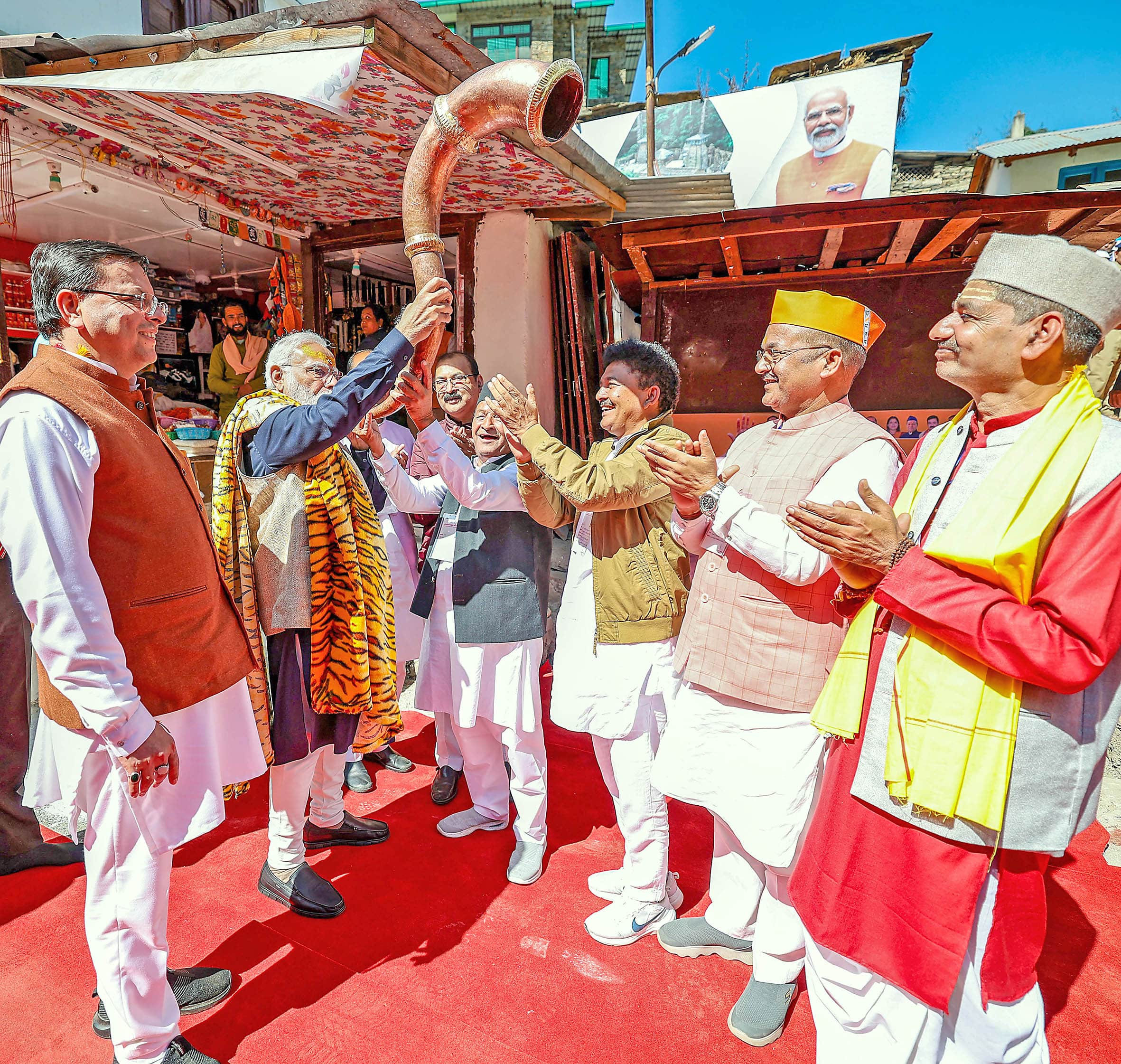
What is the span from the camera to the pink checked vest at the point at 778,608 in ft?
6.44

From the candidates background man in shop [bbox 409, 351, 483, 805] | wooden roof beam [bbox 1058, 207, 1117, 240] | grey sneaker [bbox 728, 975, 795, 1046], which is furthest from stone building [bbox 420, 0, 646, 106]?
grey sneaker [bbox 728, 975, 795, 1046]

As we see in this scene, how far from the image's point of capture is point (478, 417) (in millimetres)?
3035

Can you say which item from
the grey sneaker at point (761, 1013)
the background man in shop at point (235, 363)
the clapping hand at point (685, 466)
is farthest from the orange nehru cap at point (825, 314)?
the background man in shop at point (235, 363)

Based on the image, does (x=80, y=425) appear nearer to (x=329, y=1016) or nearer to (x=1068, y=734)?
(x=329, y=1016)

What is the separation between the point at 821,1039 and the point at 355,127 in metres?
4.48

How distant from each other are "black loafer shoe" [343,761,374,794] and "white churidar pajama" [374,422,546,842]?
63cm

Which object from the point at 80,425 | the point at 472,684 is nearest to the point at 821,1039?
the point at 472,684

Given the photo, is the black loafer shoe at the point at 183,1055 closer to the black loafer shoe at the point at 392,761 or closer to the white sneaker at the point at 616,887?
the white sneaker at the point at 616,887

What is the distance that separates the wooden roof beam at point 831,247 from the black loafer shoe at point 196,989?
16.2 feet

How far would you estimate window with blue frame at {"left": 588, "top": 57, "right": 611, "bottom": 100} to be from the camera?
21.1 metres

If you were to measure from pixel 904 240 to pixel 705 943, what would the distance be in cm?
458

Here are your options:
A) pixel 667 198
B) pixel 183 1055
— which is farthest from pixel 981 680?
pixel 667 198

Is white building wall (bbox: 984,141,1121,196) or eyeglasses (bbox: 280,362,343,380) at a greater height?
white building wall (bbox: 984,141,1121,196)

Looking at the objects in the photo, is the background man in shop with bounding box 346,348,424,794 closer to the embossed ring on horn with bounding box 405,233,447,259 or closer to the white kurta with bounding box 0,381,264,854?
the embossed ring on horn with bounding box 405,233,447,259
